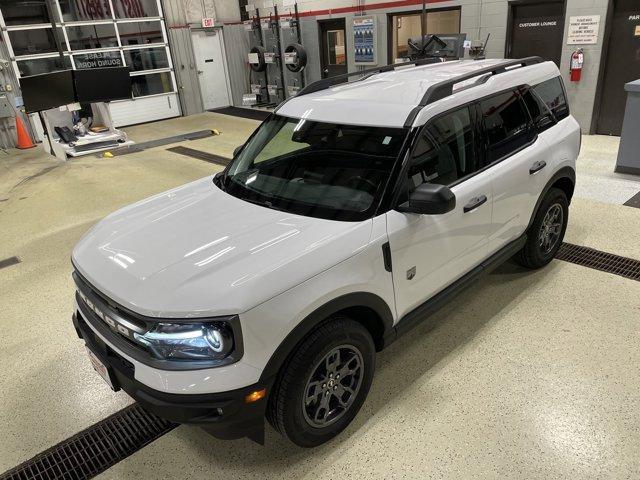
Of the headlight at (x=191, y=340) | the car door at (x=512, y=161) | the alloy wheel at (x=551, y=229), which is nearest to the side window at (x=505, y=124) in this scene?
the car door at (x=512, y=161)

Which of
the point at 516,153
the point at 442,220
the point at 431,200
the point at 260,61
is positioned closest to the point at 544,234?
the point at 516,153

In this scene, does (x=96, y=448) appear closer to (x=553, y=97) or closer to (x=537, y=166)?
(x=537, y=166)

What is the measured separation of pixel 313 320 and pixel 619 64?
744cm

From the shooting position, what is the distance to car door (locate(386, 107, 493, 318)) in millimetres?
2346

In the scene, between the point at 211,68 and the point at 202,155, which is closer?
the point at 202,155

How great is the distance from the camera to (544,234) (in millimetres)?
3527

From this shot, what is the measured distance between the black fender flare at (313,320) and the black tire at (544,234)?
64.1 inches

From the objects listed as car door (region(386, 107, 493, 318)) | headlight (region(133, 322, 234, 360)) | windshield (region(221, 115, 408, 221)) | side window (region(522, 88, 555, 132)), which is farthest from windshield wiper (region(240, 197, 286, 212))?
side window (region(522, 88, 555, 132))

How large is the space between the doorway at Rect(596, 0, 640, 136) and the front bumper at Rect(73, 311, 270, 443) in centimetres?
770

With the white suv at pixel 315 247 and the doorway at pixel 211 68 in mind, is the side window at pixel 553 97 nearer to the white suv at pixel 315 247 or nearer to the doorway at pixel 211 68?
the white suv at pixel 315 247

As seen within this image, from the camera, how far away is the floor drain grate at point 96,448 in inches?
90.7

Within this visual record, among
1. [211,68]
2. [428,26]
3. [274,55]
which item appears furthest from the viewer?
[211,68]

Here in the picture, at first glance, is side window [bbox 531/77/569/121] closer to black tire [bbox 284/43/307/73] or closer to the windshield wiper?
the windshield wiper

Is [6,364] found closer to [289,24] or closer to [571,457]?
[571,457]
